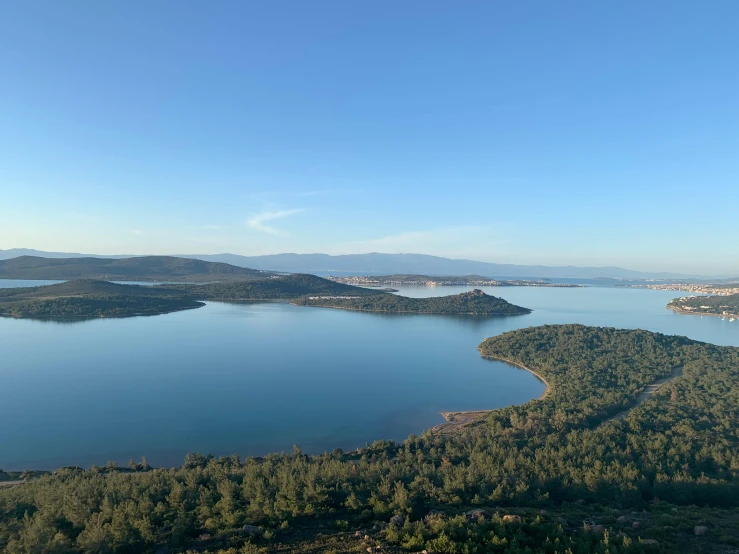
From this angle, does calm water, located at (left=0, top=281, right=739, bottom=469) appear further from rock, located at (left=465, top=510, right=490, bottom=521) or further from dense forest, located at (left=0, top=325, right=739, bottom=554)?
rock, located at (left=465, top=510, right=490, bottom=521)

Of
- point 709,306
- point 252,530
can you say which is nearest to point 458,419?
point 252,530

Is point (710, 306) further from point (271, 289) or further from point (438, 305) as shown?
point (271, 289)

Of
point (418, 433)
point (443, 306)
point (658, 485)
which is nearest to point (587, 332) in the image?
point (418, 433)

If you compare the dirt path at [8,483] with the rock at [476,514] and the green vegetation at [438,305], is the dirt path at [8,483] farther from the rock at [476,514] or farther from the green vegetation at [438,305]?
the green vegetation at [438,305]

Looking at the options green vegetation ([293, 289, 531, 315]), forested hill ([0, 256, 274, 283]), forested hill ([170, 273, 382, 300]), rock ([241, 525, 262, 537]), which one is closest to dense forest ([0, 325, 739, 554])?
rock ([241, 525, 262, 537])

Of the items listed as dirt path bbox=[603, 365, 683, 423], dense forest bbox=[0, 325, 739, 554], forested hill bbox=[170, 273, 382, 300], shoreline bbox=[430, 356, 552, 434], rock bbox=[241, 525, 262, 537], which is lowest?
shoreline bbox=[430, 356, 552, 434]

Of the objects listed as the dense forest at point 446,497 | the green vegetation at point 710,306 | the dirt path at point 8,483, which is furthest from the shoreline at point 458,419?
the green vegetation at point 710,306

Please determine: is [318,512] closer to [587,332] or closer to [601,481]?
[601,481]
